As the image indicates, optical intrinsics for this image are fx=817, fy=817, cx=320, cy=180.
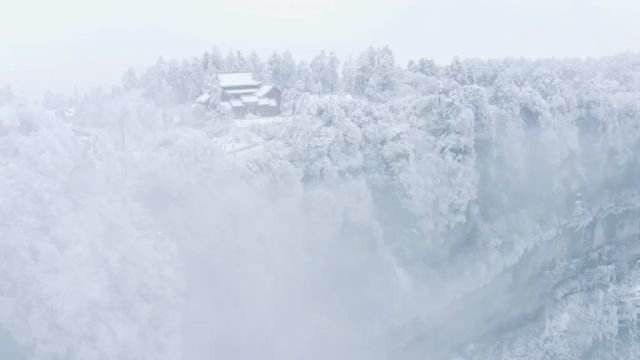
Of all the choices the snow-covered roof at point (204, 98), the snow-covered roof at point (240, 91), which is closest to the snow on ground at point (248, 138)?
the snow-covered roof at point (204, 98)

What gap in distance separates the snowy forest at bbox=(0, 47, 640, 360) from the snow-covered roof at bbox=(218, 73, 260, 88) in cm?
655

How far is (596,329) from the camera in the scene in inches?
1471

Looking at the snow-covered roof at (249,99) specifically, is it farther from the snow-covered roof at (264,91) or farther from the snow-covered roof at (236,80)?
the snow-covered roof at (236,80)

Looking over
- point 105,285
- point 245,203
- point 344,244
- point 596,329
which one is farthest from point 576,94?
point 105,285

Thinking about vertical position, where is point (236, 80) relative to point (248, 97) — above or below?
above

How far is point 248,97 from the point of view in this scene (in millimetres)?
53656

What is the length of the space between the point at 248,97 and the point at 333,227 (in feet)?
67.0

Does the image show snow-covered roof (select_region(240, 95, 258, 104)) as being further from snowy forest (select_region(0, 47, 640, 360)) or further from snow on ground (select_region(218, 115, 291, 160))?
snow on ground (select_region(218, 115, 291, 160))

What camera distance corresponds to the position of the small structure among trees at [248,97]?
173 ft

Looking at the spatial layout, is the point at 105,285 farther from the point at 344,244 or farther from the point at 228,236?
the point at 344,244

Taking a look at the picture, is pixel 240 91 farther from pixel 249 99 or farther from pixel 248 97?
pixel 249 99

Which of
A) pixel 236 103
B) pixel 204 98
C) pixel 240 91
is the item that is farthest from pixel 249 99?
pixel 204 98

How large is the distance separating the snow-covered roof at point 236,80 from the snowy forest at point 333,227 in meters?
6.55

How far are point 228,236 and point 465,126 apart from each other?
1366 centimetres
